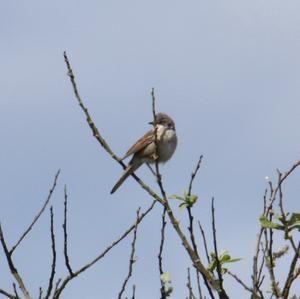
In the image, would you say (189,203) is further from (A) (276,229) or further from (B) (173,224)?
(A) (276,229)

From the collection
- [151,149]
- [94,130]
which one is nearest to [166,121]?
[151,149]

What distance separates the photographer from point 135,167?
12.0m

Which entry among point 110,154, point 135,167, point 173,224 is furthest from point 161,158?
point 173,224

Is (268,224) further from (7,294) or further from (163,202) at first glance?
(7,294)

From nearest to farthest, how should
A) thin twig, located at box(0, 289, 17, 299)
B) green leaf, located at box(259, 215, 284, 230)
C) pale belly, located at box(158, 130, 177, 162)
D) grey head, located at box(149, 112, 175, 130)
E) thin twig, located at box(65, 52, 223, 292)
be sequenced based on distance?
green leaf, located at box(259, 215, 284, 230), thin twig, located at box(65, 52, 223, 292), thin twig, located at box(0, 289, 17, 299), pale belly, located at box(158, 130, 177, 162), grey head, located at box(149, 112, 175, 130)

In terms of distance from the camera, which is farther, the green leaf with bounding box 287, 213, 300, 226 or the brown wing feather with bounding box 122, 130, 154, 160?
the brown wing feather with bounding box 122, 130, 154, 160

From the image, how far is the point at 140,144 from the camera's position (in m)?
12.1

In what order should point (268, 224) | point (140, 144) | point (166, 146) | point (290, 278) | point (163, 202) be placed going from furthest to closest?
point (140, 144)
point (166, 146)
point (163, 202)
point (290, 278)
point (268, 224)

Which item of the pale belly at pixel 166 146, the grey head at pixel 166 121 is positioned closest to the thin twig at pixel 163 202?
the pale belly at pixel 166 146

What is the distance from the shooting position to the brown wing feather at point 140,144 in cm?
1188

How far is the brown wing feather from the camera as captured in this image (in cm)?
1188

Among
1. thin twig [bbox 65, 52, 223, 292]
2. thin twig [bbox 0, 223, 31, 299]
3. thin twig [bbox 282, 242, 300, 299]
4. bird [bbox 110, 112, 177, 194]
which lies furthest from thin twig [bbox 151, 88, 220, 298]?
bird [bbox 110, 112, 177, 194]

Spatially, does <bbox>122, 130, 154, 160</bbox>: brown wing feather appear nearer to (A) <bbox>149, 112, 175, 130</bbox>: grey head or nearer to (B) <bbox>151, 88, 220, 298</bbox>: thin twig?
(A) <bbox>149, 112, 175, 130</bbox>: grey head

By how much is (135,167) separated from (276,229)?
7.75 meters
